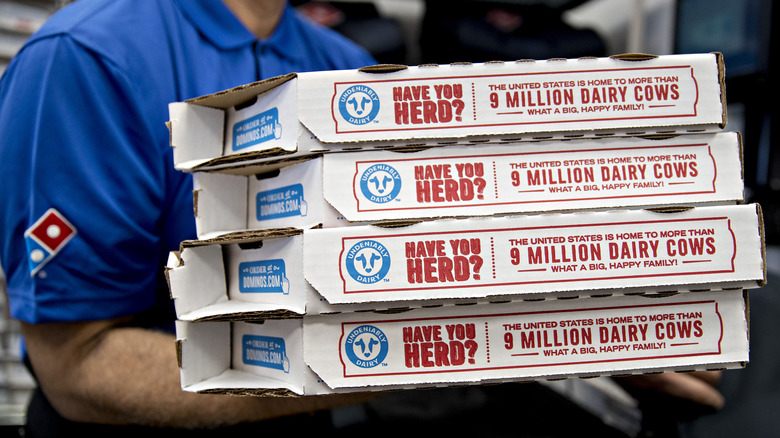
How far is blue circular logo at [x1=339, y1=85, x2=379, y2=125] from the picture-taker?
0.48 m

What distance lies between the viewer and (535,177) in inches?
18.9

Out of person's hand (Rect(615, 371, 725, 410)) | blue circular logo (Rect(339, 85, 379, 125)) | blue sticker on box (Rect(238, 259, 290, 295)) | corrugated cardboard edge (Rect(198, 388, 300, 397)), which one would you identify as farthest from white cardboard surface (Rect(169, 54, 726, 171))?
person's hand (Rect(615, 371, 725, 410))

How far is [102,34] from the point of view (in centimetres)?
62

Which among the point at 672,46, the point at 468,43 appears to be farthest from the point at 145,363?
the point at 672,46

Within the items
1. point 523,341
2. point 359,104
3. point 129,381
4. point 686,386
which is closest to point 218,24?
point 359,104

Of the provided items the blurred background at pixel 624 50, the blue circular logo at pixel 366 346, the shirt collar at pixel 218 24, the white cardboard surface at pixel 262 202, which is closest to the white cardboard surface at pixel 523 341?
the blue circular logo at pixel 366 346

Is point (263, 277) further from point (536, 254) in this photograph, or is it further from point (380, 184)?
point (536, 254)

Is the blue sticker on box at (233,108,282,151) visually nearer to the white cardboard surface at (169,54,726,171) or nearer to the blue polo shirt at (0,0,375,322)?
the white cardboard surface at (169,54,726,171)

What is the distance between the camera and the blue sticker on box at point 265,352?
0.51 meters

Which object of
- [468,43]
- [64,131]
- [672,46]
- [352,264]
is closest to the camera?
[352,264]

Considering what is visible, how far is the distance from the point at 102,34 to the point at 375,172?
1.30ft

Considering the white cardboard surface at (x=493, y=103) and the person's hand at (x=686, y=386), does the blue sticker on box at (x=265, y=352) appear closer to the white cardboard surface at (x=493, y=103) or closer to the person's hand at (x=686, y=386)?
the white cardboard surface at (x=493, y=103)

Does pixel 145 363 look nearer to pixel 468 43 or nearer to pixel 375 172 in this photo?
pixel 375 172

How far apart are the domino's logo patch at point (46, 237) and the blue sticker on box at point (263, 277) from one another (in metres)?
0.20
